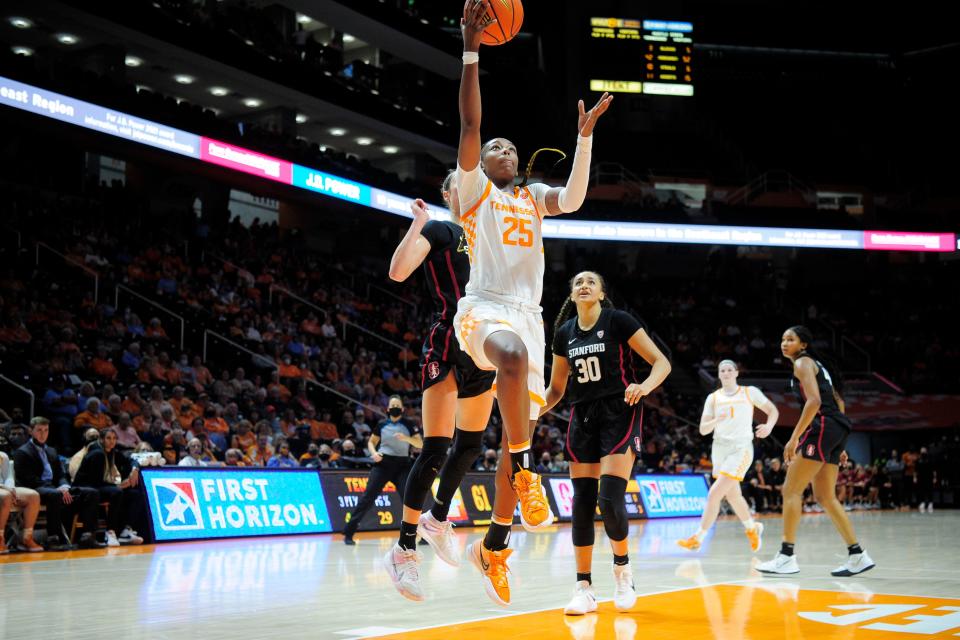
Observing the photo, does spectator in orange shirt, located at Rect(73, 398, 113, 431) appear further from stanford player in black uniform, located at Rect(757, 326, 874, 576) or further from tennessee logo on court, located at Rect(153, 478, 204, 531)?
stanford player in black uniform, located at Rect(757, 326, 874, 576)

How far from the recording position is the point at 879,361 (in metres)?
31.2

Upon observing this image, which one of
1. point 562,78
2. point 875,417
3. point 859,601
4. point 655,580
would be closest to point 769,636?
point 859,601

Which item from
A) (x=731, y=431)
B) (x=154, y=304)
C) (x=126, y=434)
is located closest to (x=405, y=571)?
(x=731, y=431)

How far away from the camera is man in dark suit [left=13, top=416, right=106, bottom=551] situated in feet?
35.6

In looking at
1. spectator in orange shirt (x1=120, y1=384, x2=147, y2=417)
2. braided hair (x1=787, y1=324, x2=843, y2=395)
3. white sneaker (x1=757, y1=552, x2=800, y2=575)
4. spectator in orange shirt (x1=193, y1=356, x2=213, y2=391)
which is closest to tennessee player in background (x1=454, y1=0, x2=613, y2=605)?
white sneaker (x1=757, y1=552, x2=800, y2=575)

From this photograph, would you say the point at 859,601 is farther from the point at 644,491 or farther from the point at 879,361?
the point at 879,361

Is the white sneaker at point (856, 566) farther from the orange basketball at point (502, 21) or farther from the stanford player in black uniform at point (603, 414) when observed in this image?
the orange basketball at point (502, 21)

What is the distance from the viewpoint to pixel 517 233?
201 inches

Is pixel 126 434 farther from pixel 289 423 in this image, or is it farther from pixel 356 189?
pixel 356 189

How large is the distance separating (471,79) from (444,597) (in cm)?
382

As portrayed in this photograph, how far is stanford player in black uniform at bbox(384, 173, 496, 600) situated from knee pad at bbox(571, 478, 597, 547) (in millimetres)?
1228

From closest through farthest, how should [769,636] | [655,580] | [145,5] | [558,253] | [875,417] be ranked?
[769,636]
[655,580]
[145,5]
[875,417]
[558,253]

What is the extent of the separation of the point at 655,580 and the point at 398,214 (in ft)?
63.4

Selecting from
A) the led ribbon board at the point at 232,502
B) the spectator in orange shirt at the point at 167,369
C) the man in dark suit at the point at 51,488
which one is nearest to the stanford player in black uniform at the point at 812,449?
the led ribbon board at the point at 232,502
